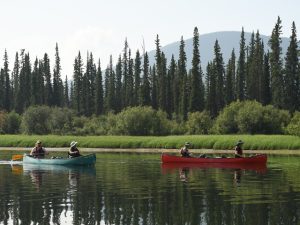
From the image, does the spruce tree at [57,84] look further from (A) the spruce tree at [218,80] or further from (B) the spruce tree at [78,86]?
(A) the spruce tree at [218,80]

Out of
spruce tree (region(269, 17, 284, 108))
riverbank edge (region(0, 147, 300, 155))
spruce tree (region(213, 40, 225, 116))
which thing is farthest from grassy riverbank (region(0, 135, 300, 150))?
spruce tree (region(213, 40, 225, 116))

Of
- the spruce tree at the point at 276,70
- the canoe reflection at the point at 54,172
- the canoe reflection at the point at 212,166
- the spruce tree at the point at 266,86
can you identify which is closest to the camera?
the canoe reflection at the point at 54,172

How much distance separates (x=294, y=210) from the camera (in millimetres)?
24344

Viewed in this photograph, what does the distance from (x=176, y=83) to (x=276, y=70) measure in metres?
25.9

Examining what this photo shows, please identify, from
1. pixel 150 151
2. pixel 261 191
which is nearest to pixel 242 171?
pixel 261 191

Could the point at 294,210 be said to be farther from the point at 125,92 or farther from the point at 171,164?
the point at 125,92

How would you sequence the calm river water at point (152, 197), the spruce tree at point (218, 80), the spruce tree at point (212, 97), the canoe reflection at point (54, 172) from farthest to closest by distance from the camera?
the spruce tree at point (218, 80) → the spruce tree at point (212, 97) → the canoe reflection at point (54, 172) → the calm river water at point (152, 197)

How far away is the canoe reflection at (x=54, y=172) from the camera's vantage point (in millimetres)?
39434

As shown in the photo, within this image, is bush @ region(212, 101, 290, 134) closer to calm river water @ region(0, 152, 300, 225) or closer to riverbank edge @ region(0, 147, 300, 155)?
riverbank edge @ region(0, 147, 300, 155)

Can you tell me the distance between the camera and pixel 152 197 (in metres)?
29.2

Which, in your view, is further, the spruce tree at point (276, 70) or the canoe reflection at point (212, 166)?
the spruce tree at point (276, 70)

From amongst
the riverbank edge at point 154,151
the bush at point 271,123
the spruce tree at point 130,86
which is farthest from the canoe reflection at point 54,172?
the spruce tree at point 130,86

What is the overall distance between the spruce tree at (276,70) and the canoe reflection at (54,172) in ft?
193

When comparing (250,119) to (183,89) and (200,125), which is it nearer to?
(200,125)
